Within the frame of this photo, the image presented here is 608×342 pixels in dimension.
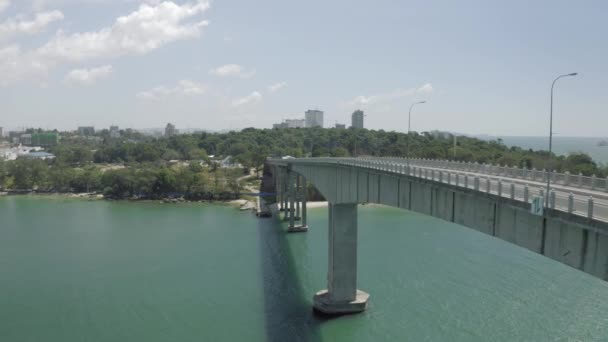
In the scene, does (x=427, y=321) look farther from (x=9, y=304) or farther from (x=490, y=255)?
(x=9, y=304)

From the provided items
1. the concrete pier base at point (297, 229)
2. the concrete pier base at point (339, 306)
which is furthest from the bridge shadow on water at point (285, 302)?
the concrete pier base at point (297, 229)

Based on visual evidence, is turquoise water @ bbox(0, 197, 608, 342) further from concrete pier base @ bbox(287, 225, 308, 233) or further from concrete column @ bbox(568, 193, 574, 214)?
concrete column @ bbox(568, 193, 574, 214)

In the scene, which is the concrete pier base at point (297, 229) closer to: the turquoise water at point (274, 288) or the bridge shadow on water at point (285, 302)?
the turquoise water at point (274, 288)

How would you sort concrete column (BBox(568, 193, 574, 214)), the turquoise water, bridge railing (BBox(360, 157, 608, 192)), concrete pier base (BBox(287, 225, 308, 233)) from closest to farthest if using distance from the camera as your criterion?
1. concrete column (BBox(568, 193, 574, 214))
2. bridge railing (BBox(360, 157, 608, 192))
3. the turquoise water
4. concrete pier base (BBox(287, 225, 308, 233))

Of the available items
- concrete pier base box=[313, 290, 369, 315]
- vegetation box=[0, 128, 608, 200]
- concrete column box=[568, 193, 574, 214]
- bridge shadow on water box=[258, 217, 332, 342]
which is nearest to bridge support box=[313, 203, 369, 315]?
concrete pier base box=[313, 290, 369, 315]

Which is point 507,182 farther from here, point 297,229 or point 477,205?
point 297,229
